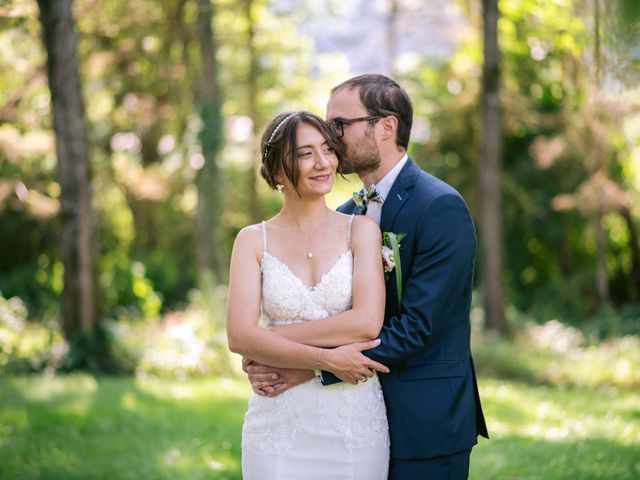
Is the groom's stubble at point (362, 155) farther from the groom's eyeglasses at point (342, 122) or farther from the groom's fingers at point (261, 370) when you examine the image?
the groom's fingers at point (261, 370)

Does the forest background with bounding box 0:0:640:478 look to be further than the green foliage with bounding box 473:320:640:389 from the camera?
No

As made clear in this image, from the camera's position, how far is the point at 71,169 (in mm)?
10742

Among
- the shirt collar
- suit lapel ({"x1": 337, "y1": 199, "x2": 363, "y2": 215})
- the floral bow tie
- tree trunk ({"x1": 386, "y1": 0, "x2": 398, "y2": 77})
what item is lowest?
suit lapel ({"x1": 337, "y1": 199, "x2": 363, "y2": 215})

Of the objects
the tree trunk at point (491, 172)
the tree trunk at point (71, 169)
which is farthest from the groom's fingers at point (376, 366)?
the tree trunk at point (491, 172)

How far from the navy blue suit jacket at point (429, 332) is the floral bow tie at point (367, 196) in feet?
0.44

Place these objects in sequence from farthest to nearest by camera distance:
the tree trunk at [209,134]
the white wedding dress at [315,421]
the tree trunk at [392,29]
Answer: the tree trunk at [392,29] < the tree trunk at [209,134] < the white wedding dress at [315,421]

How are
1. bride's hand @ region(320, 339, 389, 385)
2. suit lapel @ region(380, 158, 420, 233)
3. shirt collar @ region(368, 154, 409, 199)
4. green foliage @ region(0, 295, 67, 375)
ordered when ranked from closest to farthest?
1. bride's hand @ region(320, 339, 389, 385)
2. suit lapel @ region(380, 158, 420, 233)
3. shirt collar @ region(368, 154, 409, 199)
4. green foliage @ region(0, 295, 67, 375)

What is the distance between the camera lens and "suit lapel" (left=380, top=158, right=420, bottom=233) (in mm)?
3396

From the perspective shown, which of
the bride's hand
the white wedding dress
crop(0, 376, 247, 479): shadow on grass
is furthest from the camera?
crop(0, 376, 247, 479): shadow on grass

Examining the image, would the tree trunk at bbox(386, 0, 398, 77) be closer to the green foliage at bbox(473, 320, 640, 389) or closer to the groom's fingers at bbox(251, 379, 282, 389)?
the green foliage at bbox(473, 320, 640, 389)

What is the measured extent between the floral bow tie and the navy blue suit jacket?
0.13 meters

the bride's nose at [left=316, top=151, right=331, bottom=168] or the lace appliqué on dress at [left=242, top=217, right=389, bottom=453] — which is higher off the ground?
the bride's nose at [left=316, top=151, right=331, bottom=168]

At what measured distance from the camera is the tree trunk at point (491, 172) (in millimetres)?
13023

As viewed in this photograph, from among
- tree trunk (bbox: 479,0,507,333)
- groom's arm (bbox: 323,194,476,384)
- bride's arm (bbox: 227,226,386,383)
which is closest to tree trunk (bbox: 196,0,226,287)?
tree trunk (bbox: 479,0,507,333)
